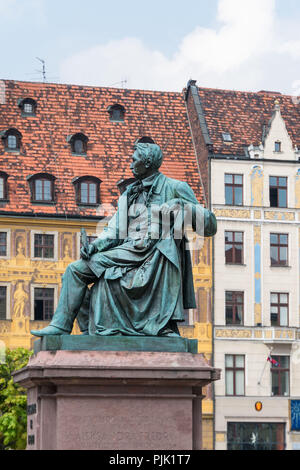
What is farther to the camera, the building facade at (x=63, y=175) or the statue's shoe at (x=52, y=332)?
the building facade at (x=63, y=175)

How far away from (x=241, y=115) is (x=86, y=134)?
5.92 m

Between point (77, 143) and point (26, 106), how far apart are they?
92.9 inches

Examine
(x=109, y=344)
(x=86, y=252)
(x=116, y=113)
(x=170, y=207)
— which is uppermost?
(x=116, y=113)

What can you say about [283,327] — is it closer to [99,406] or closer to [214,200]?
[214,200]

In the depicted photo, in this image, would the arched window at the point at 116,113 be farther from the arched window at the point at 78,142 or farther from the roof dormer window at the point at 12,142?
the roof dormer window at the point at 12,142

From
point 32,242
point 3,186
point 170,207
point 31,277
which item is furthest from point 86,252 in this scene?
point 3,186

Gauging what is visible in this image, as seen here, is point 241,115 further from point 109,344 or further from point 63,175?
point 109,344

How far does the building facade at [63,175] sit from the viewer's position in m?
39.2

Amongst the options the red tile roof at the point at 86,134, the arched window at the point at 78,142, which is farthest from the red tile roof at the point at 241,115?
the arched window at the point at 78,142

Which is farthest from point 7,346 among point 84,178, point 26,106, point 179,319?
point 179,319

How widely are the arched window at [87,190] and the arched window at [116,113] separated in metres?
3.53

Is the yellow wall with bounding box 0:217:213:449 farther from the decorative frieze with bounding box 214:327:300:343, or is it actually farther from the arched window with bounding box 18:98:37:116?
the arched window with bounding box 18:98:37:116

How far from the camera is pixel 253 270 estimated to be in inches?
1620
